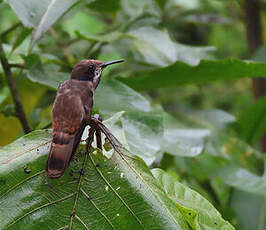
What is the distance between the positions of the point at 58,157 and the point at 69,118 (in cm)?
9

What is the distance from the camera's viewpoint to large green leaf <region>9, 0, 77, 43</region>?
1187 mm

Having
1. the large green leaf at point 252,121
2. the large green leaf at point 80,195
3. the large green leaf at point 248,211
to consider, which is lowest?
the large green leaf at point 248,211

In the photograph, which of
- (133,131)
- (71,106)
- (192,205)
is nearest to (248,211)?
(133,131)

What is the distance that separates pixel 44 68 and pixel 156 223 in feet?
2.12

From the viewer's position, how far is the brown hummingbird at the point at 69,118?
83 centimetres

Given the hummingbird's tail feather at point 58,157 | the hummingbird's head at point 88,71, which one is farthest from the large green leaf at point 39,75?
the hummingbird's tail feather at point 58,157

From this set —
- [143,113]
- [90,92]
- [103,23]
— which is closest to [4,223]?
[90,92]

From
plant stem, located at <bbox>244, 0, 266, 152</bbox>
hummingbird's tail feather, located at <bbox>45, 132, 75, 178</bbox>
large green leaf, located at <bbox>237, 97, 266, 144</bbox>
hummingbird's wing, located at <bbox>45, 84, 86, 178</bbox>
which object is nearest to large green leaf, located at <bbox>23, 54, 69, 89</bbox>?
hummingbird's wing, located at <bbox>45, 84, 86, 178</bbox>

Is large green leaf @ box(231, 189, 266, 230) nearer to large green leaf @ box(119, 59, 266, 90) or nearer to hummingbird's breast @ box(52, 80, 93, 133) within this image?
large green leaf @ box(119, 59, 266, 90)

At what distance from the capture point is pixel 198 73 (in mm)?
1379

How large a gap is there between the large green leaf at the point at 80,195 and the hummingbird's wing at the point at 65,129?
0.13 feet

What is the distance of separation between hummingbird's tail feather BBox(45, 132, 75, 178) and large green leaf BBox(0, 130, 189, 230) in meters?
0.04

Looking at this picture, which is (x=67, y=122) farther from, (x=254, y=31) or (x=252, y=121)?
(x=254, y=31)

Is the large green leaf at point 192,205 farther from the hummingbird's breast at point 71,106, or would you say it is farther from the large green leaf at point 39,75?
the large green leaf at point 39,75
